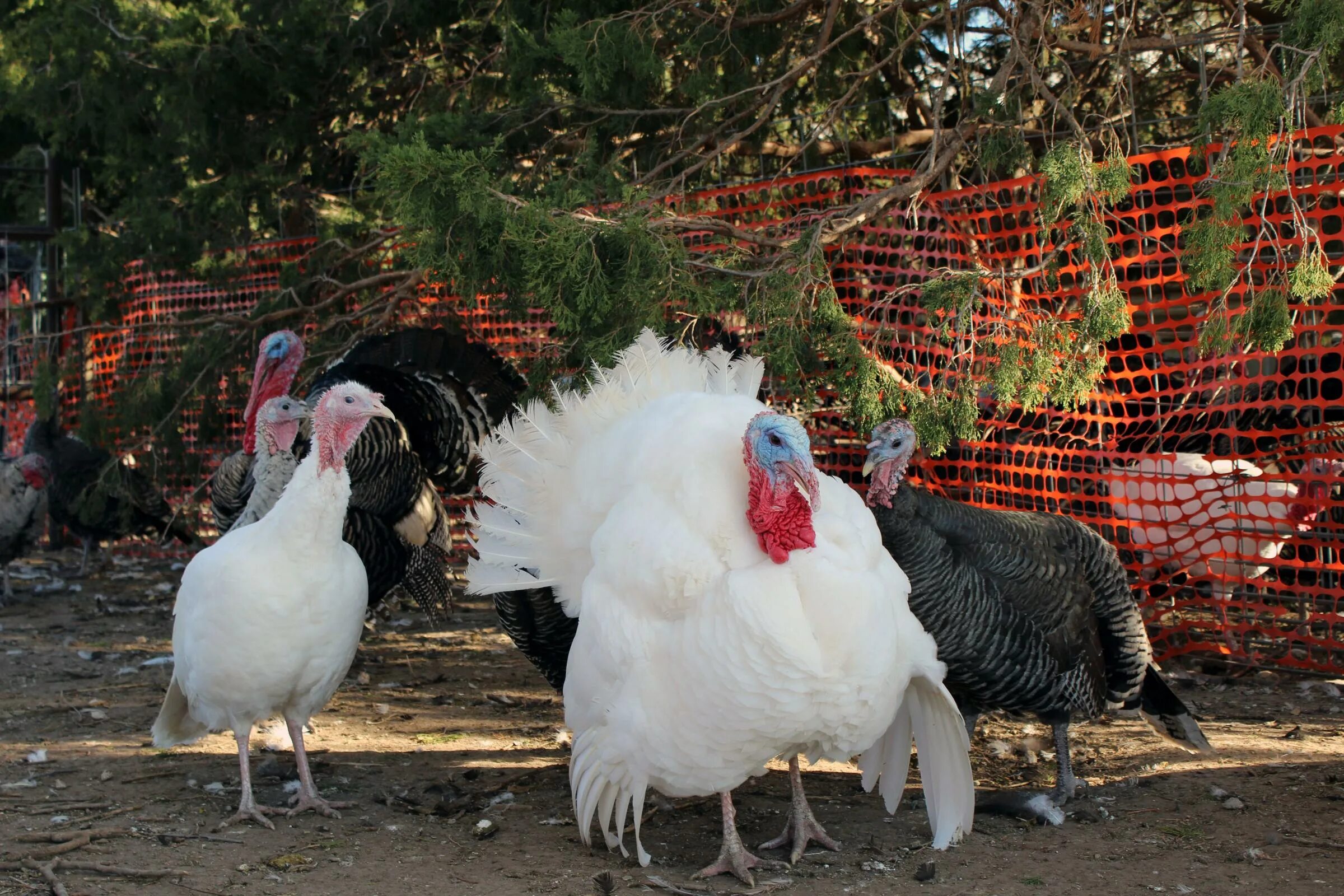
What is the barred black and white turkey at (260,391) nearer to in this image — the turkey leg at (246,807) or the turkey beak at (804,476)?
the turkey leg at (246,807)

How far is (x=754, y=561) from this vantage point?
348 centimetres

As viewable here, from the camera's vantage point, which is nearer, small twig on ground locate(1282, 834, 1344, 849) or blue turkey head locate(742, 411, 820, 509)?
blue turkey head locate(742, 411, 820, 509)

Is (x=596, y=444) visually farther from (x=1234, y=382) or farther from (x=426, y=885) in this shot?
(x=1234, y=382)

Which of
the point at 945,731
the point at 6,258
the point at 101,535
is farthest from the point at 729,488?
the point at 6,258

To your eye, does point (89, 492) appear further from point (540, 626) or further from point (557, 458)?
point (557, 458)

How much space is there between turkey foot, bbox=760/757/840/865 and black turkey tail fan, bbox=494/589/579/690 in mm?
863

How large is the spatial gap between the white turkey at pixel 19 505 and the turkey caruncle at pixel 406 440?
2172mm

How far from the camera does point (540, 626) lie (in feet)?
14.1

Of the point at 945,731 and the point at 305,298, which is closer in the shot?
the point at 945,731

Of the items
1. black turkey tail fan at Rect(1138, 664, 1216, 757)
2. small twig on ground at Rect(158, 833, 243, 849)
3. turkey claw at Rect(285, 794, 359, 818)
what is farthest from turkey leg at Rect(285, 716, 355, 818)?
black turkey tail fan at Rect(1138, 664, 1216, 757)

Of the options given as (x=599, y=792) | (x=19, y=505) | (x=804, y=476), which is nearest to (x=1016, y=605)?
(x=804, y=476)

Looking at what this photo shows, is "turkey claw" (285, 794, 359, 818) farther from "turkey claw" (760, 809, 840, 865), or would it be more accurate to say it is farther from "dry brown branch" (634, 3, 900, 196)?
"dry brown branch" (634, 3, 900, 196)

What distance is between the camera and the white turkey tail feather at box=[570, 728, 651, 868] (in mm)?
3641

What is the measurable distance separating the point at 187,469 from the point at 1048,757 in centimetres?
545
